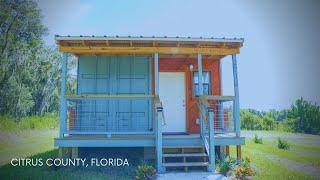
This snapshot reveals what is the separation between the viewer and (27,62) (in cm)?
2397

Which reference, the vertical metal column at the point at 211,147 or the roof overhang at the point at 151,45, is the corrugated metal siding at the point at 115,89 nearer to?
the roof overhang at the point at 151,45

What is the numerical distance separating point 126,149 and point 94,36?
3.35 m

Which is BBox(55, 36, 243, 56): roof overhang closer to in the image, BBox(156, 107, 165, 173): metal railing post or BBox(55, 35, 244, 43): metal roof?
BBox(55, 35, 244, 43): metal roof

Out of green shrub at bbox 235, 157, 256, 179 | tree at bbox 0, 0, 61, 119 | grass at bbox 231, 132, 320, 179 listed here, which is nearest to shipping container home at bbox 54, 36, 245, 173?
green shrub at bbox 235, 157, 256, 179

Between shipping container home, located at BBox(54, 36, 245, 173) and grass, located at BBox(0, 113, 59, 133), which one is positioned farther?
grass, located at BBox(0, 113, 59, 133)

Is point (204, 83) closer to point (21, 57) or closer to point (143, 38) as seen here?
point (143, 38)

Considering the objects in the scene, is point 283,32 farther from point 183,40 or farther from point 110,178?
point 110,178

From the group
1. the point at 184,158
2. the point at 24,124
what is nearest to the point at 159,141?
the point at 184,158

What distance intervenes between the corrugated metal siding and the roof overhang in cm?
132

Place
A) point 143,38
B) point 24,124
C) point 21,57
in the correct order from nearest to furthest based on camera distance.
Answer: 1. point 143,38
2. point 24,124
3. point 21,57

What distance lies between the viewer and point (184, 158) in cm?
785

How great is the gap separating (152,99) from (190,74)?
240 cm

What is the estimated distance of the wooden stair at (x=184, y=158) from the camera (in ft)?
25.3

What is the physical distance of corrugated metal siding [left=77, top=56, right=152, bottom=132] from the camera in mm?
9688
